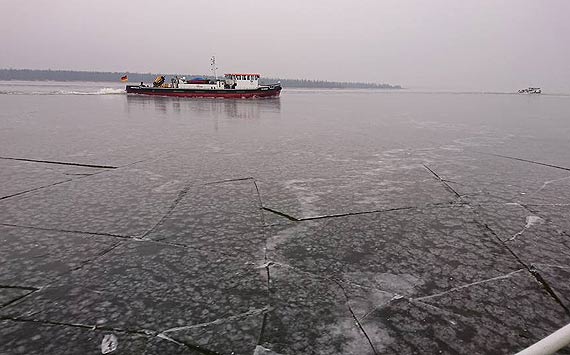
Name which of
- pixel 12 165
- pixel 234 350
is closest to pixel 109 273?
pixel 234 350

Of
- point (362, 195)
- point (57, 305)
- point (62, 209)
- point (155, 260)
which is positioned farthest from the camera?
point (362, 195)

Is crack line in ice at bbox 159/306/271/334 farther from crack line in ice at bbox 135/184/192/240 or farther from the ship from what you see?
the ship

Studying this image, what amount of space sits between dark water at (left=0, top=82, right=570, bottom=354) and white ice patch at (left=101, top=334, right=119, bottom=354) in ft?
0.18

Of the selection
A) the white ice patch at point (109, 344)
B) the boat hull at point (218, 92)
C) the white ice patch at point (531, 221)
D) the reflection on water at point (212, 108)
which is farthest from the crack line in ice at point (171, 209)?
the boat hull at point (218, 92)

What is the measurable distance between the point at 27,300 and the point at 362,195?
4.65 metres

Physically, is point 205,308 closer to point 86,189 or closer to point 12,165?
point 86,189

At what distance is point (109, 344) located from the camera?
7.48 feet

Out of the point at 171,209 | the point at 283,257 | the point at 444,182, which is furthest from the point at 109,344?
the point at 444,182

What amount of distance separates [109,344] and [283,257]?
5.81 feet

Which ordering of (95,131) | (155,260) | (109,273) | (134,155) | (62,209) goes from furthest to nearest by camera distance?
(95,131) → (134,155) → (62,209) → (155,260) → (109,273)

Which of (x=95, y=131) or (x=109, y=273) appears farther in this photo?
(x=95, y=131)

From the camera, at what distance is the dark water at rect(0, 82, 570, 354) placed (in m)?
2.44

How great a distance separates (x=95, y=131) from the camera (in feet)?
44.5

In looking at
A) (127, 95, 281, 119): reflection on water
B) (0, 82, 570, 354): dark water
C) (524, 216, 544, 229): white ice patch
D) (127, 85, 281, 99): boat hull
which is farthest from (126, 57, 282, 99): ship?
(524, 216, 544, 229): white ice patch
